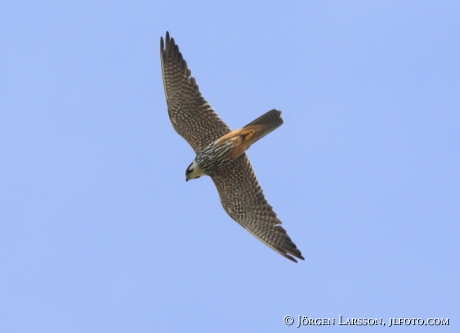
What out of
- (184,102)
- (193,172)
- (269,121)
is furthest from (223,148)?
(184,102)

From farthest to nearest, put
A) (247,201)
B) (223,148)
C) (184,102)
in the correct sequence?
(247,201), (184,102), (223,148)

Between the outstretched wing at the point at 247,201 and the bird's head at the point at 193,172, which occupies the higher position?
the bird's head at the point at 193,172

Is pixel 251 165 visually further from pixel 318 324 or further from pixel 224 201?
pixel 318 324

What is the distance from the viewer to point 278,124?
393 inches

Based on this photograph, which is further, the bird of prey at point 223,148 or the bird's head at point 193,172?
the bird's head at point 193,172

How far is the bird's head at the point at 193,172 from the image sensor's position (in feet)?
34.6

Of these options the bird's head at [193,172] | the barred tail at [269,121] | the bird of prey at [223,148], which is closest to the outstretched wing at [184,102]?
the bird of prey at [223,148]

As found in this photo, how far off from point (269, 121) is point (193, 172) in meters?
1.82

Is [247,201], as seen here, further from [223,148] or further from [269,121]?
[269,121]

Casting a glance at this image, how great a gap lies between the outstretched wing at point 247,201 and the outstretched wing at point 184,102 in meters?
0.75

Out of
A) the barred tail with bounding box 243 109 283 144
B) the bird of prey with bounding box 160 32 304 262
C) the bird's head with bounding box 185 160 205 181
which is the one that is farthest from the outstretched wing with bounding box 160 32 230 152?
the barred tail with bounding box 243 109 283 144

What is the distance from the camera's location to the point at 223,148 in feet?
33.4

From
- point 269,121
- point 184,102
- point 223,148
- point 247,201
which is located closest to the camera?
point 269,121

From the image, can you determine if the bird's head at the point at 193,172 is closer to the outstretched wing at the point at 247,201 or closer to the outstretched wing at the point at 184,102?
the outstretched wing at the point at 247,201
